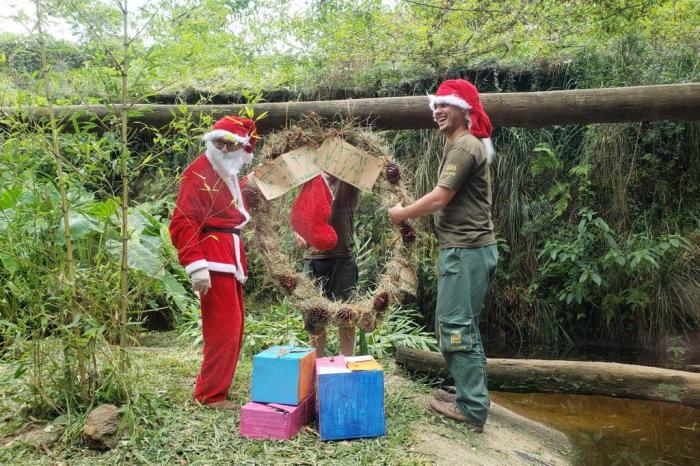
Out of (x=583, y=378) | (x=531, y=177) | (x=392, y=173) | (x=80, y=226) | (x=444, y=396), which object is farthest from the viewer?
(x=531, y=177)

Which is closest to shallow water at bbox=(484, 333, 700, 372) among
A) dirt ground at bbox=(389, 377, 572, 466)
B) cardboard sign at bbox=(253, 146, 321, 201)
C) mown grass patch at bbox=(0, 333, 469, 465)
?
dirt ground at bbox=(389, 377, 572, 466)

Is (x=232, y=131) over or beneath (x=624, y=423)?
over

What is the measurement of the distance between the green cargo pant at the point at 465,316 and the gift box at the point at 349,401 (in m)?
0.49

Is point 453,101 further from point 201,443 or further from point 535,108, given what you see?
point 201,443

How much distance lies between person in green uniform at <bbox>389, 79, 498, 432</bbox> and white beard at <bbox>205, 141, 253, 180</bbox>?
931 millimetres

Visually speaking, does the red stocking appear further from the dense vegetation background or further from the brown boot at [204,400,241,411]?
the brown boot at [204,400,241,411]

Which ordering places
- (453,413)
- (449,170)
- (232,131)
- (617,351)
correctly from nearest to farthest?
1. (449,170)
2. (232,131)
3. (453,413)
4. (617,351)

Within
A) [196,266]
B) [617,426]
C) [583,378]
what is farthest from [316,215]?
[617,426]

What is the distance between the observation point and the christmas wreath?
336 centimetres

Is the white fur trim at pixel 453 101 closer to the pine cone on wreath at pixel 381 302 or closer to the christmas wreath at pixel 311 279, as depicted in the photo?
the christmas wreath at pixel 311 279

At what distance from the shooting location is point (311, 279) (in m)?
3.64

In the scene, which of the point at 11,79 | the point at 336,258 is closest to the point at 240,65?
the point at 11,79

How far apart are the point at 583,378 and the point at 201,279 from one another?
8.98 feet

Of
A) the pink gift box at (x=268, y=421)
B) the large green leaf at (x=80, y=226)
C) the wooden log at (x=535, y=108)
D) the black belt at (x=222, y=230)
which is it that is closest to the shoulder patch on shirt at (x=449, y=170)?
the wooden log at (x=535, y=108)
